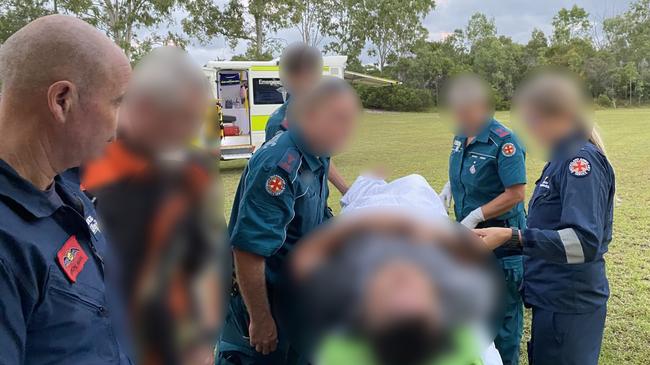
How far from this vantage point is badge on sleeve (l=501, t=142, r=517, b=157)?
3.12m

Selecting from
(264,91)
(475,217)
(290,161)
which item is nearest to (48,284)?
(290,161)

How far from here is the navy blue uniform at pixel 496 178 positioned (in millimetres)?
3125

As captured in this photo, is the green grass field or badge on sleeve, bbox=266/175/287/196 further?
badge on sleeve, bbox=266/175/287/196

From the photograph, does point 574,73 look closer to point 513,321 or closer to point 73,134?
point 513,321

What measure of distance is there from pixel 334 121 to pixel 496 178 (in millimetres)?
2668

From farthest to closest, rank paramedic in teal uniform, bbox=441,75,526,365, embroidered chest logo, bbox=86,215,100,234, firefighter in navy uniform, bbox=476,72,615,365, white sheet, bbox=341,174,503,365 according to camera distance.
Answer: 1. paramedic in teal uniform, bbox=441,75,526,365
2. firefighter in navy uniform, bbox=476,72,615,365
3. embroidered chest logo, bbox=86,215,100,234
4. white sheet, bbox=341,174,503,365

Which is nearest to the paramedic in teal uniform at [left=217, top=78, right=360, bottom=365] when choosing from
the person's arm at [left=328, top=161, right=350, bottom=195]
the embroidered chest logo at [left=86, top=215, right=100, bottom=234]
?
the person's arm at [left=328, top=161, right=350, bottom=195]

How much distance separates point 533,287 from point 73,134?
230 cm

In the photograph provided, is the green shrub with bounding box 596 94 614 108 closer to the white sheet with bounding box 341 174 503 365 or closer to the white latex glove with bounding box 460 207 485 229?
the white latex glove with bounding box 460 207 485 229

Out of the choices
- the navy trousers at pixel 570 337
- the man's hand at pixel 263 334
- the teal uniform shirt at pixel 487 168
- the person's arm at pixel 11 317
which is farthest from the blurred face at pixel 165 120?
the teal uniform shirt at pixel 487 168

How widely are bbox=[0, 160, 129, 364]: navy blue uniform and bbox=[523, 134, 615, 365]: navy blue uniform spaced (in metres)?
1.71

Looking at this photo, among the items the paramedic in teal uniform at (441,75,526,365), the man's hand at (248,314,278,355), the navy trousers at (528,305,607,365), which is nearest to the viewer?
the man's hand at (248,314,278,355)

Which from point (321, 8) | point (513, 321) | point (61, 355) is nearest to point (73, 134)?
point (61, 355)

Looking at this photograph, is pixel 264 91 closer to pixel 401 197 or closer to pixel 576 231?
pixel 576 231
